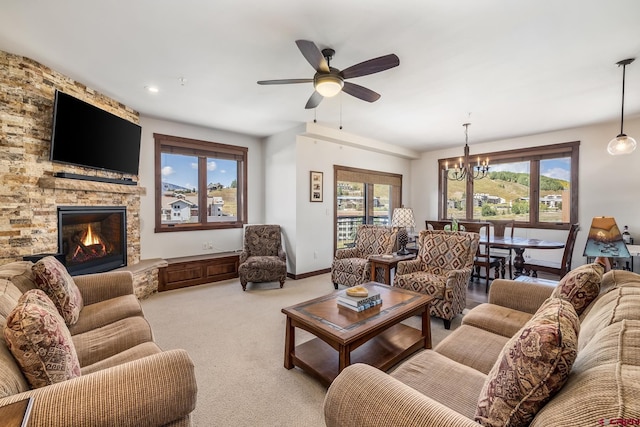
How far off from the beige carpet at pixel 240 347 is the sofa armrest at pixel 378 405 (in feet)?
2.73

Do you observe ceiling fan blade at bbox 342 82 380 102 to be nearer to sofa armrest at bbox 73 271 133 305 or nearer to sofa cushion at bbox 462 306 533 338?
sofa cushion at bbox 462 306 533 338

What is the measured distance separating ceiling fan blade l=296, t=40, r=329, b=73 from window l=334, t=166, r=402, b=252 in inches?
127

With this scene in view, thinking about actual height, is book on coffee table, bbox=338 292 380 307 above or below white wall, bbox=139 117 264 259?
below

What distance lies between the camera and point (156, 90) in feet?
10.9

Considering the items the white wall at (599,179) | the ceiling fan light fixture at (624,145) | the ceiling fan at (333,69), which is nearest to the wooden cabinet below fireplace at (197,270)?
the ceiling fan at (333,69)

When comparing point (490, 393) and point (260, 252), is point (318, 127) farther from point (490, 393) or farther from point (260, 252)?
point (490, 393)

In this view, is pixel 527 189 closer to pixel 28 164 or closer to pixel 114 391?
pixel 114 391

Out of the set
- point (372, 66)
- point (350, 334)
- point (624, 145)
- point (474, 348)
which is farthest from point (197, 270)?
point (624, 145)

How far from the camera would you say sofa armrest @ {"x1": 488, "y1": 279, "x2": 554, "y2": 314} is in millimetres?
2055

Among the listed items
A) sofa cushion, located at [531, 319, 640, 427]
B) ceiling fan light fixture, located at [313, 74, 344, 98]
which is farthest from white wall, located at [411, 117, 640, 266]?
sofa cushion, located at [531, 319, 640, 427]

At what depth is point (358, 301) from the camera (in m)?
2.19

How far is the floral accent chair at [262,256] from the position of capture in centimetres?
423

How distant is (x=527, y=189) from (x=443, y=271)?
3492 mm

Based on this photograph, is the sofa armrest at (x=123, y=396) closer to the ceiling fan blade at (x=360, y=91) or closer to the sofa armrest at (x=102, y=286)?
the sofa armrest at (x=102, y=286)
